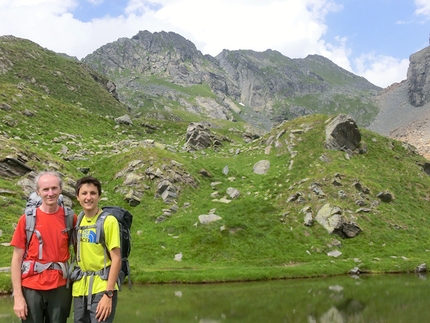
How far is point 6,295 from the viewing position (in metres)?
29.1

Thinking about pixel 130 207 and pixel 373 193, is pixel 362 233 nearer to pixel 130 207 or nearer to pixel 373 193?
pixel 373 193

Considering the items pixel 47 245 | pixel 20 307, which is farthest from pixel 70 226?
pixel 20 307

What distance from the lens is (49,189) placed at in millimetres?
9086

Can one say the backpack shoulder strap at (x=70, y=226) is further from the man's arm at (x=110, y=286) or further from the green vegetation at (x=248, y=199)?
the green vegetation at (x=248, y=199)

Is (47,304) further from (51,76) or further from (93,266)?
(51,76)

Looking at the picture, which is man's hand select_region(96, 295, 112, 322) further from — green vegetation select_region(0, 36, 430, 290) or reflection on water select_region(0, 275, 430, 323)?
green vegetation select_region(0, 36, 430, 290)

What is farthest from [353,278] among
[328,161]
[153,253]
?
[328,161]

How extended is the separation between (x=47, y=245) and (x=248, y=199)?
50.2 m

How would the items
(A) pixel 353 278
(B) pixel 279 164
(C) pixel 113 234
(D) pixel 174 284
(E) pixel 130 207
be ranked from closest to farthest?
(C) pixel 113 234 → (D) pixel 174 284 → (A) pixel 353 278 → (E) pixel 130 207 → (B) pixel 279 164

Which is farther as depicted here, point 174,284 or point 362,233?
point 362,233

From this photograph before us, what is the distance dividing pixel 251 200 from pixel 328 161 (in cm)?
1718

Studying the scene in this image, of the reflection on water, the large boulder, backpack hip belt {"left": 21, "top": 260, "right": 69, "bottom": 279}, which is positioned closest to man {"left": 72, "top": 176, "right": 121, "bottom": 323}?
backpack hip belt {"left": 21, "top": 260, "right": 69, "bottom": 279}

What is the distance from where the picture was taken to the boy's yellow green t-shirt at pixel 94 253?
29.5ft

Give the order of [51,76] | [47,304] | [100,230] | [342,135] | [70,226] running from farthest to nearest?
[51,76] → [342,135] → [70,226] → [47,304] → [100,230]
